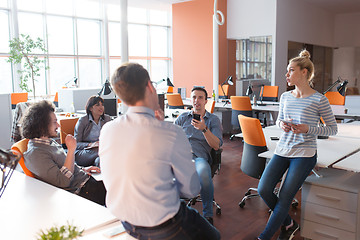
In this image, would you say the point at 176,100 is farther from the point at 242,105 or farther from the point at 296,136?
the point at 296,136

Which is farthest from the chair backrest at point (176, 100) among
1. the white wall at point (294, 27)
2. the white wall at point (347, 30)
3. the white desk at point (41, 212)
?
the white wall at point (347, 30)

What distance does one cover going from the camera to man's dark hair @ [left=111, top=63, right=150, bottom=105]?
4.63 ft

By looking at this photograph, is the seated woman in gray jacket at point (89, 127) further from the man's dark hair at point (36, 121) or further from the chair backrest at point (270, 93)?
the chair backrest at point (270, 93)

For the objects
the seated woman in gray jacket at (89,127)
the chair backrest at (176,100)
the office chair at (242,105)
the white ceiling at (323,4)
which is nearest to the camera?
the seated woman in gray jacket at (89,127)

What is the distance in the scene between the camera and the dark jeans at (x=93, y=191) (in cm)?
266

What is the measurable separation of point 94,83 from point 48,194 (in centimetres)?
1108

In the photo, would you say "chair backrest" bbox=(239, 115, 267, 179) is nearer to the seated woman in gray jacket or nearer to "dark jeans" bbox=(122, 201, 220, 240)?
the seated woman in gray jacket

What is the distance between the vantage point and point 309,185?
285cm

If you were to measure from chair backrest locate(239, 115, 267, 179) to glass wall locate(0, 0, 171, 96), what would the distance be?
684 cm

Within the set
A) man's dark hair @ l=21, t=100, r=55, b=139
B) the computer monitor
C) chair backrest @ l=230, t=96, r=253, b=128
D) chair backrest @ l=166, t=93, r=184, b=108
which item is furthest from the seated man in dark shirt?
chair backrest @ l=166, t=93, r=184, b=108

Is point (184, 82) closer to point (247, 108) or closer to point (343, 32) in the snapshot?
point (247, 108)

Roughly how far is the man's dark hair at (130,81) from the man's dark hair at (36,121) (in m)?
1.27

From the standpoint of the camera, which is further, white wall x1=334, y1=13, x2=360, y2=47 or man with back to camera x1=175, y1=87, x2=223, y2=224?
white wall x1=334, y1=13, x2=360, y2=47

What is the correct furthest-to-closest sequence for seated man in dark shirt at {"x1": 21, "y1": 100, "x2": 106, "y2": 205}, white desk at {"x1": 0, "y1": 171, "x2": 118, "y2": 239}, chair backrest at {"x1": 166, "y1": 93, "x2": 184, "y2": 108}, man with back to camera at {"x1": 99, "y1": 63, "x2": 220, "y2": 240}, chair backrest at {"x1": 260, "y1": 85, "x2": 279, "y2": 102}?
chair backrest at {"x1": 260, "y1": 85, "x2": 279, "y2": 102} → chair backrest at {"x1": 166, "y1": 93, "x2": 184, "y2": 108} → seated man in dark shirt at {"x1": 21, "y1": 100, "x2": 106, "y2": 205} → white desk at {"x1": 0, "y1": 171, "x2": 118, "y2": 239} → man with back to camera at {"x1": 99, "y1": 63, "x2": 220, "y2": 240}
